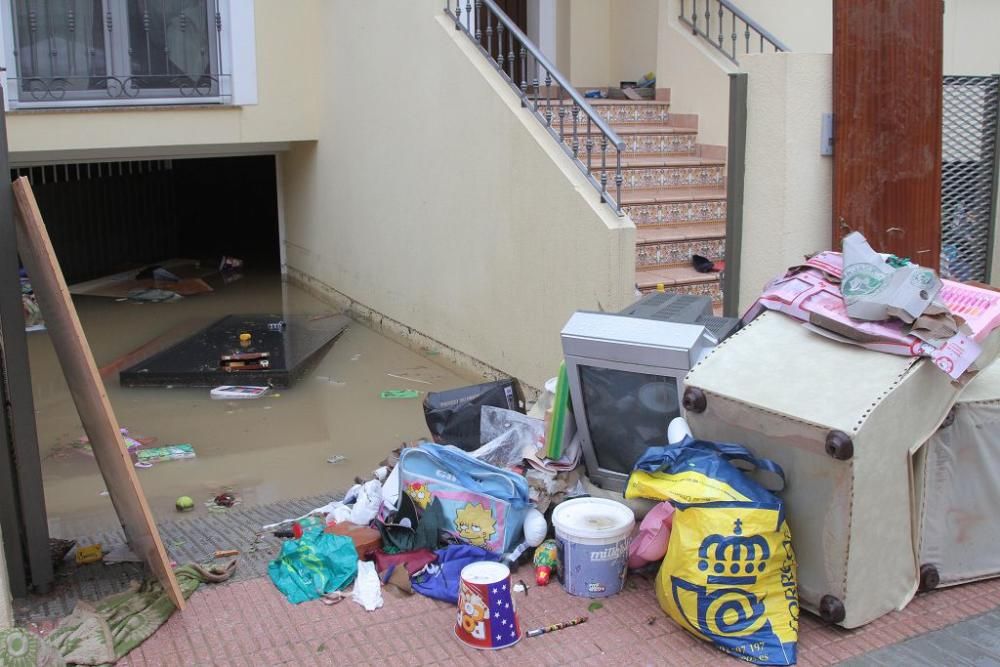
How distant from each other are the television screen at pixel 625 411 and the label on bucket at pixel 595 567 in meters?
0.59

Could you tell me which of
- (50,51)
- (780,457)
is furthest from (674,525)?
(50,51)

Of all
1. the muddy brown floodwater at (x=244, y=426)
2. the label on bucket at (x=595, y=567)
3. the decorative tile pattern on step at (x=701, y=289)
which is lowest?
the muddy brown floodwater at (x=244, y=426)

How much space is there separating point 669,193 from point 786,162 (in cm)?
244

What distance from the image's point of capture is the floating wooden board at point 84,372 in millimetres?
3838

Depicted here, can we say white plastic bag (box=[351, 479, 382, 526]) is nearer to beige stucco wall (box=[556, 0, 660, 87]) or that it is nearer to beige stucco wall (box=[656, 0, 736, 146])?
beige stucco wall (box=[656, 0, 736, 146])

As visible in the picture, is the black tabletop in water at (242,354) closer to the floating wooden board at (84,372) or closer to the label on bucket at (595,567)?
the floating wooden board at (84,372)

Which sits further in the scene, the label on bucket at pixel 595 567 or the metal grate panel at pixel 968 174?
the metal grate panel at pixel 968 174

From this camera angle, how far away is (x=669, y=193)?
748cm

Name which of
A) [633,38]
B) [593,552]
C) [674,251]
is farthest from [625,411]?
[633,38]

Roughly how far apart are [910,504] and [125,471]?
9.72ft

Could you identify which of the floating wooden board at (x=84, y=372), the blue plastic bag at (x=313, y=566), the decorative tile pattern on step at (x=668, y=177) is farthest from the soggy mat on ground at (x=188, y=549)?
the decorative tile pattern on step at (x=668, y=177)

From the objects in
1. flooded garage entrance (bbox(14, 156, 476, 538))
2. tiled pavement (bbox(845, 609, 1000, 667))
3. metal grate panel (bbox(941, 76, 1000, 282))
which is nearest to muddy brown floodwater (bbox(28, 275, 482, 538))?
flooded garage entrance (bbox(14, 156, 476, 538))

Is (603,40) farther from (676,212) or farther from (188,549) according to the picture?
(188,549)

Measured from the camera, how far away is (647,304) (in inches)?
191
